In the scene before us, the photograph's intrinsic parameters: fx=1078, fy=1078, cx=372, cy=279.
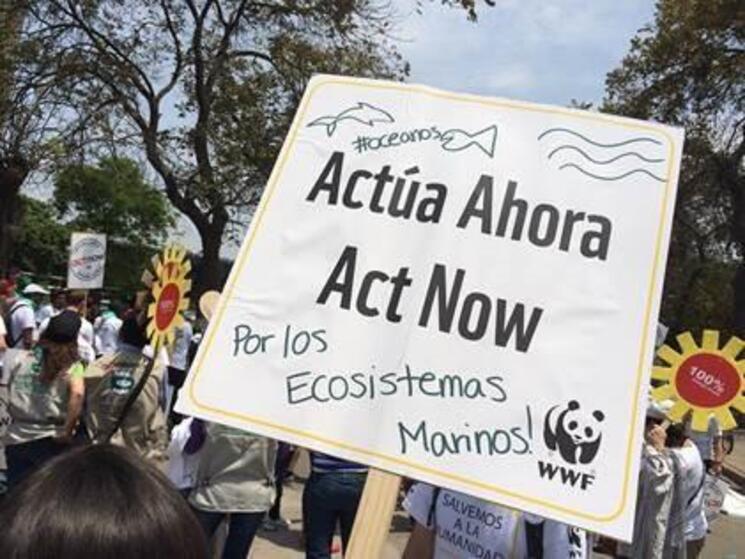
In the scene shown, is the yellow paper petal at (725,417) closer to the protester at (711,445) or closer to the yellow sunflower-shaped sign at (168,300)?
the yellow sunflower-shaped sign at (168,300)

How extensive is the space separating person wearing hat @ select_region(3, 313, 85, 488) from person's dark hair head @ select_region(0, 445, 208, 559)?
4471 mm

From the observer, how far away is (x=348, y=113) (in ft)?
8.40

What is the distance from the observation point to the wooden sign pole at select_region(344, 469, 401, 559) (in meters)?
2.24

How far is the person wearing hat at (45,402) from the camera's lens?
18.3ft

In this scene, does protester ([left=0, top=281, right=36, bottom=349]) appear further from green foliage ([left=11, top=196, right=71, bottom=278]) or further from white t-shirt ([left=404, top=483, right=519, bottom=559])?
green foliage ([left=11, top=196, right=71, bottom=278])

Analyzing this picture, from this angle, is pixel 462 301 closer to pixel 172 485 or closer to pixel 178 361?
pixel 172 485

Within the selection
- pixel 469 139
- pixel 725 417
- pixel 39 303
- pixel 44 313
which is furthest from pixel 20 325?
pixel 469 139

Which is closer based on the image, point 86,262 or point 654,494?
point 654,494

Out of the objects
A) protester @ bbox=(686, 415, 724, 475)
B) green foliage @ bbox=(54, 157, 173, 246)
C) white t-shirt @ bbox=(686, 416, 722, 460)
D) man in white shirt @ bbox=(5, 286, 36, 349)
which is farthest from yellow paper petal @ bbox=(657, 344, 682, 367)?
green foliage @ bbox=(54, 157, 173, 246)

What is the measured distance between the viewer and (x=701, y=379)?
5035 mm

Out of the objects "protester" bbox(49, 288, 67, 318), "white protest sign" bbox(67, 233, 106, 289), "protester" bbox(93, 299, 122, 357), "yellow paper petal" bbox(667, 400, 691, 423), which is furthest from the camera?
"protester" bbox(93, 299, 122, 357)

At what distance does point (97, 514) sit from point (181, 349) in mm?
10883

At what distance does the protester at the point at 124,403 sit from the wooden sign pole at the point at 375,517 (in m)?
3.68

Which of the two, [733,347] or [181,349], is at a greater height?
[733,347]
